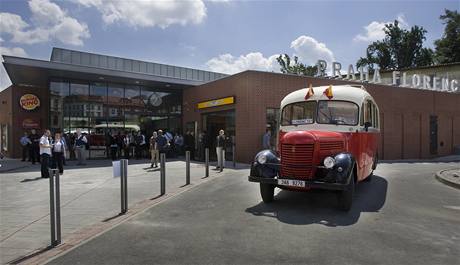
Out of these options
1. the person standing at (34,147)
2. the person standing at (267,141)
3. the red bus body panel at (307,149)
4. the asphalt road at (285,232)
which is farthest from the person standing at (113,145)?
the red bus body panel at (307,149)

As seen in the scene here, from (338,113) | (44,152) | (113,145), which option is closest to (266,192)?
(338,113)

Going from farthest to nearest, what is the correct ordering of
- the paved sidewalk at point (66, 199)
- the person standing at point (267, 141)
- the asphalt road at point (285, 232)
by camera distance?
the person standing at point (267, 141) → the paved sidewalk at point (66, 199) → the asphalt road at point (285, 232)

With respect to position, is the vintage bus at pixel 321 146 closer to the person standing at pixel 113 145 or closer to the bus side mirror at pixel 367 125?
the bus side mirror at pixel 367 125

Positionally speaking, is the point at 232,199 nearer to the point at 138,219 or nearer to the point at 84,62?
the point at 138,219

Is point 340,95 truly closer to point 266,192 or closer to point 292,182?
point 292,182

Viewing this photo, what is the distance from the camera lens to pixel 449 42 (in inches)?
1908

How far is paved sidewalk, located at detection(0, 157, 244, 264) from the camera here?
587cm

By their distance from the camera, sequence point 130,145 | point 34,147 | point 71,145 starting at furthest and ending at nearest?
point 130,145 → point 71,145 → point 34,147

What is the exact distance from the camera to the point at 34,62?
17.5 m

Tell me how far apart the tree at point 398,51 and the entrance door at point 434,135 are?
29.2 meters

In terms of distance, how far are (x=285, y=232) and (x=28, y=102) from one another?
67.3 feet

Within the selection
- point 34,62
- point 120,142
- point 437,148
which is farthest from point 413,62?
point 34,62

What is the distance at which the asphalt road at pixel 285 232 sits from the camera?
4867mm

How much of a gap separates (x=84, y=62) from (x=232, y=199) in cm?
2567
